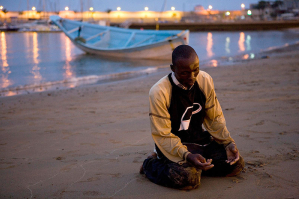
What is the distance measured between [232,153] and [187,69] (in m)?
0.80

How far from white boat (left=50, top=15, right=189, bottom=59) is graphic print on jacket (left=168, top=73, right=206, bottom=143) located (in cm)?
1484

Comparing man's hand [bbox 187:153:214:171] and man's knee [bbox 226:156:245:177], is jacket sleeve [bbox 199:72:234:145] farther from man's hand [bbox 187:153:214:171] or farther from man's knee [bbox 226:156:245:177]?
man's hand [bbox 187:153:214:171]

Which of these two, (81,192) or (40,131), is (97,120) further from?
(81,192)

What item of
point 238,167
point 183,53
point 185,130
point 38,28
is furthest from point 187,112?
point 38,28

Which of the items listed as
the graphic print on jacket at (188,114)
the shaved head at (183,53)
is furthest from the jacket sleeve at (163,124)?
the shaved head at (183,53)

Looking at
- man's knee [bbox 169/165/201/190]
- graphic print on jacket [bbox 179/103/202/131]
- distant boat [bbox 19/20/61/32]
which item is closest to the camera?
man's knee [bbox 169/165/201/190]

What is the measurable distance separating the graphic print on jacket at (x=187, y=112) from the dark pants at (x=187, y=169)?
0.11 metres

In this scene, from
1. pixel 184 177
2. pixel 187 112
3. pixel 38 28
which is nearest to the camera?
pixel 184 177

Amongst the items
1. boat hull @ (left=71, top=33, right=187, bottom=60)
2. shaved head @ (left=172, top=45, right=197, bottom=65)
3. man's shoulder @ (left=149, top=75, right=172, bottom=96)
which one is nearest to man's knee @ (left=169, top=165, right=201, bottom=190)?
man's shoulder @ (left=149, top=75, right=172, bottom=96)

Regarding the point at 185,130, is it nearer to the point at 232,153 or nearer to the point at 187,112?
the point at 187,112

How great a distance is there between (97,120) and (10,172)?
193 cm

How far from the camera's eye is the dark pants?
88.7 inches

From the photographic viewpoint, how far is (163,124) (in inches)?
89.0

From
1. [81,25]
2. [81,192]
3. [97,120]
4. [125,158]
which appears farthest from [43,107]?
[81,25]
